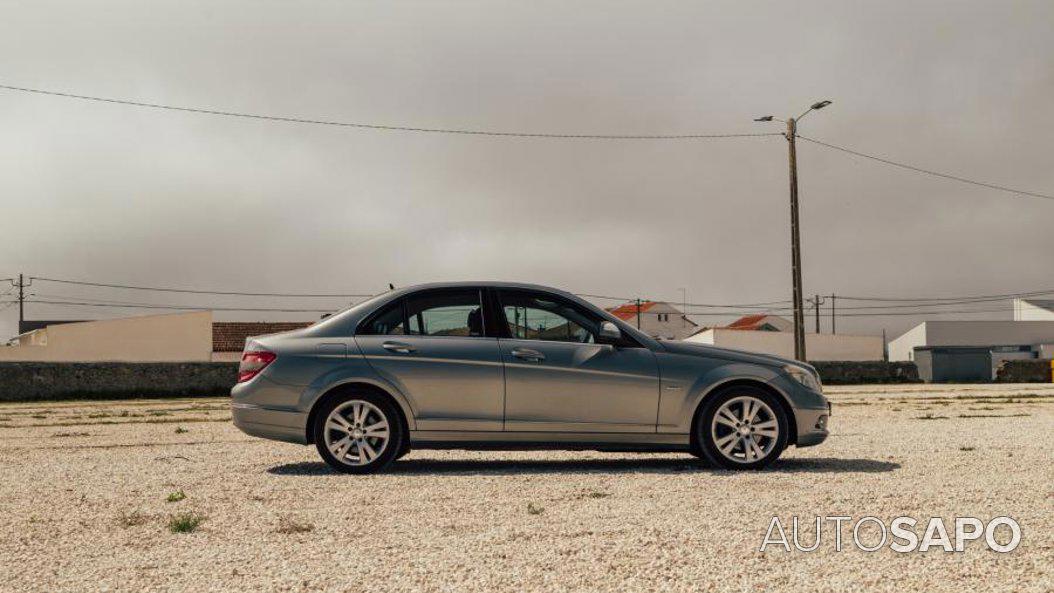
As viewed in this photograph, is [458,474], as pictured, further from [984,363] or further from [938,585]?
[984,363]

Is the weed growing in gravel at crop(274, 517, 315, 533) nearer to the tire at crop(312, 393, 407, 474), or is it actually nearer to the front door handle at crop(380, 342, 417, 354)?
the tire at crop(312, 393, 407, 474)

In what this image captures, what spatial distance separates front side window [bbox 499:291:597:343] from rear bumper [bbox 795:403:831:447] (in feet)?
6.43

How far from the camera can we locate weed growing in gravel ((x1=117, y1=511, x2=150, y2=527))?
6.36m

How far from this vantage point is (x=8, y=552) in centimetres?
553

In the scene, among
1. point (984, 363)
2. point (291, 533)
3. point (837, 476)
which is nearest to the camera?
point (291, 533)

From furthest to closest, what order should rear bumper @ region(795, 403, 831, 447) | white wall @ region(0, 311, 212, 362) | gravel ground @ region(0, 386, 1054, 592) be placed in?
white wall @ region(0, 311, 212, 362) → rear bumper @ region(795, 403, 831, 447) → gravel ground @ region(0, 386, 1054, 592)

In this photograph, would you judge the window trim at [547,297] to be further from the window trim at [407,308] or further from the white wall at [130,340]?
the white wall at [130,340]

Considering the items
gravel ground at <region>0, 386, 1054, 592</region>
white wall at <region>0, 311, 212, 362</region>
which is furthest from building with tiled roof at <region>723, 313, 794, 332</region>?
gravel ground at <region>0, 386, 1054, 592</region>

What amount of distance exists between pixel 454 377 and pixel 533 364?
0.69 meters

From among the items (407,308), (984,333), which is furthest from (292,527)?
(984,333)

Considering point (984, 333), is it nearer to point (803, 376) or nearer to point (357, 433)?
point (803, 376)

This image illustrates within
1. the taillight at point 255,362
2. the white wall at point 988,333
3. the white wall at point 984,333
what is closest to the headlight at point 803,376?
the taillight at point 255,362

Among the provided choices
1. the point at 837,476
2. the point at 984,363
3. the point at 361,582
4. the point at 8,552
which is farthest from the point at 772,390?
the point at 984,363

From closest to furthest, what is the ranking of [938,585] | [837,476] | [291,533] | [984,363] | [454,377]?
[938,585] → [291,533] → [837,476] → [454,377] → [984,363]
